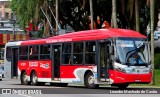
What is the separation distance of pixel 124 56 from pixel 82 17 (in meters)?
31.2

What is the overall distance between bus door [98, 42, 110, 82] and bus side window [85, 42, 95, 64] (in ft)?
2.07

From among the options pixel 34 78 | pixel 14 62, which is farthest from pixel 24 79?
pixel 14 62

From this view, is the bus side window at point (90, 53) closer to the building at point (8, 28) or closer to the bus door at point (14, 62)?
the bus door at point (14, 62)

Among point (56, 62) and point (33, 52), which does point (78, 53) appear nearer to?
point (56, 62)

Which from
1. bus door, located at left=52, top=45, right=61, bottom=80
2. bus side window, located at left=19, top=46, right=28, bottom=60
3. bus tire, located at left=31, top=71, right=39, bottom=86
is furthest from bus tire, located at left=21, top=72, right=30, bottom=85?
bus door, located at left=52, top=45, right=61, bottom=80

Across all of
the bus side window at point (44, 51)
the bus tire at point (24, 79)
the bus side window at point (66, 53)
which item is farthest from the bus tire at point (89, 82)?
the bus tire at point (24, 79)

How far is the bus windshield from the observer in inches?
944

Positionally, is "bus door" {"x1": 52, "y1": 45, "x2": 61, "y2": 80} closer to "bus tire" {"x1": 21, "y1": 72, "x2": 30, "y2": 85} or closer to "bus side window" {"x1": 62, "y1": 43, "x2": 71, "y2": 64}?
"bus side window" {"x1": 62, "y1": 43, "x2": 71, "y2": 64}

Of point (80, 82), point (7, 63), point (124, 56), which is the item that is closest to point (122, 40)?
point (124, 56)

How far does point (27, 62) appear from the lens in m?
31.9

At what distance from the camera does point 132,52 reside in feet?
79.2

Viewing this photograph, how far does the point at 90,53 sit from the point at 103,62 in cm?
113

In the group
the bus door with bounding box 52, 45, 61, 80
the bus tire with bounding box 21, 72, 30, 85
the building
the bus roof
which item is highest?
the building

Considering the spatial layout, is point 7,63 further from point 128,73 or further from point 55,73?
point 128,73
